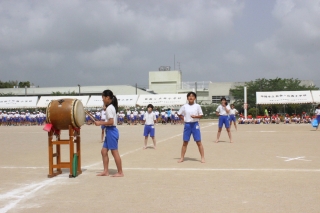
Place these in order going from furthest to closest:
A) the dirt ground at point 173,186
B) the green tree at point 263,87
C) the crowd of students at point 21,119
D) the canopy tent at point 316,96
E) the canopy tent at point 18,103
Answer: the green tree at point 263,87 < the canopy tent at point 18,103 < the crowd of students at point 21,119 < the canopy tent at point 316,96 < the dirt ground at point 173,186

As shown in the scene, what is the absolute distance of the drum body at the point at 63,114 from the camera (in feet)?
29.6

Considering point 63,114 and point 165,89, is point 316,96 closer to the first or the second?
point 63,114

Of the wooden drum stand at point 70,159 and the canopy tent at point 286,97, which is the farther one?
the canopy tent at point 286,97

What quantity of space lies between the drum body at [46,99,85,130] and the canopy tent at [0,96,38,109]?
127 ft

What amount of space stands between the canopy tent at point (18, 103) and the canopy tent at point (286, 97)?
983 inches

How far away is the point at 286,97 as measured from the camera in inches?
1563

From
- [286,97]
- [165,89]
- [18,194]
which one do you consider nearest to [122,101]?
[286,97]

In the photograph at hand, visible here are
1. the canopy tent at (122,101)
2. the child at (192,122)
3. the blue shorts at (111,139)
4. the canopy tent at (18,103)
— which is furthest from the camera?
the canopy tent at (18,103)

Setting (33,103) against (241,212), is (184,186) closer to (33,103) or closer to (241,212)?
(241,212)

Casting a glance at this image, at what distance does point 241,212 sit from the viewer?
585 centimetres

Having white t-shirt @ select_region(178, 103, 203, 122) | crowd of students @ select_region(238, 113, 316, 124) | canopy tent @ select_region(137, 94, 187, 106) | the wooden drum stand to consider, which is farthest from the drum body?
canopy tent @ select_region(137, 94, 187, 106)

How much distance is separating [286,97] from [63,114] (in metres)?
33.9

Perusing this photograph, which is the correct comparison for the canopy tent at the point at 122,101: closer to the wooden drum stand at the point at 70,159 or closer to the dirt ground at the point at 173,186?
the dirt ground at the point at 173,186

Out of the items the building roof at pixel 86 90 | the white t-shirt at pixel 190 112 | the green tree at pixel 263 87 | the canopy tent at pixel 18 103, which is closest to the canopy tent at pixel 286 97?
the green tree at pixel 263 87
